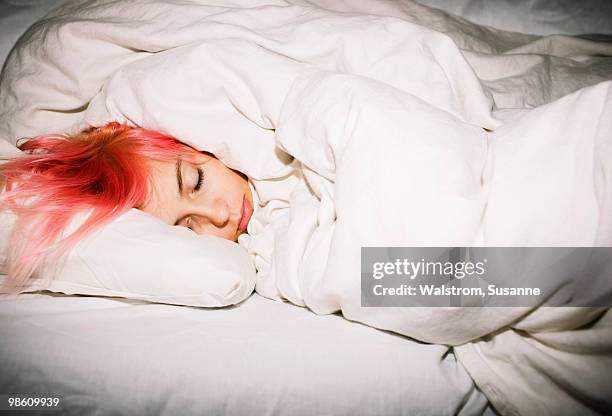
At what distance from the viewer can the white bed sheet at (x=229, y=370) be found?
56cm

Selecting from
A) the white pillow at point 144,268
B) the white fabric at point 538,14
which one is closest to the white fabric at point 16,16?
the white pillow at point 144,268

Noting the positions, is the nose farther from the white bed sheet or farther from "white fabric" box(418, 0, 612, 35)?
"white fabric" box(418, 0, 612, 35)

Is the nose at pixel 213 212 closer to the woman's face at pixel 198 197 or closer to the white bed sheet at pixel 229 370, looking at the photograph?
the woman's face at pixel 198 197

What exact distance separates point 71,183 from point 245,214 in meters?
0.33

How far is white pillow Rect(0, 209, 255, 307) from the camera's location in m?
0.65

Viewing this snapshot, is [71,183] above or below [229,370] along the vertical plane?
above

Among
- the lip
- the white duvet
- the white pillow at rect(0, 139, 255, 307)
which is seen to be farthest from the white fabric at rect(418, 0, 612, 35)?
the white pillow at rect(0, 139, 255, 307)

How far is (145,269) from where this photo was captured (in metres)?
0.66

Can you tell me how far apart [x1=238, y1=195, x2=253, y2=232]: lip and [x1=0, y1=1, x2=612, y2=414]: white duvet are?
2 cm

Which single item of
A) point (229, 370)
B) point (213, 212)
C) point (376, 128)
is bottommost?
point (229, 370)

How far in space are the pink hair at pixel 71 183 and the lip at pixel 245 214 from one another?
0.47 feet

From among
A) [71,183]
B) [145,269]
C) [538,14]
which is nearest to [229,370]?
[145,269]

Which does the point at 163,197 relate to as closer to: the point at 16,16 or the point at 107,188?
the point at 107,188

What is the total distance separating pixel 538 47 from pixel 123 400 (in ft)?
3.71
